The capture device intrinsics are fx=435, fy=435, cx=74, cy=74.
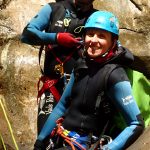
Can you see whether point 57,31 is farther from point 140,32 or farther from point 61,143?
point 140,32

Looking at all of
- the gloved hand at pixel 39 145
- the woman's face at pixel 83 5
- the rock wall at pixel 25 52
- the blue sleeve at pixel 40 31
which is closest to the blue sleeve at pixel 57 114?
the gloved hand at pixel 39 145

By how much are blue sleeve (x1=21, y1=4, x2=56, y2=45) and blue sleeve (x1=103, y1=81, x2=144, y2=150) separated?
131cm

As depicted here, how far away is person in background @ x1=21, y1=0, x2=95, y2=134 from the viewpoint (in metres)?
4.87

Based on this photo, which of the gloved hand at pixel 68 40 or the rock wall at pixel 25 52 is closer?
the gloved hand at pixel 68 40

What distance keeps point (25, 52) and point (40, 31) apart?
335 centimetres

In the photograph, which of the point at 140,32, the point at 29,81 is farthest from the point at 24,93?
the point at 140,32

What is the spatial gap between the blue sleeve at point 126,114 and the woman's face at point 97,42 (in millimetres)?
400

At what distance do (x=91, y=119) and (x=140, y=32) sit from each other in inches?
173

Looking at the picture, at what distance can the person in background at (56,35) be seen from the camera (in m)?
4.87

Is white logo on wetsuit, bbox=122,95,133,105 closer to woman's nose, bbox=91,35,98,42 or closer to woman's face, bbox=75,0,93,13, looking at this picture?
woman's nose, bbox=91,35,98,42

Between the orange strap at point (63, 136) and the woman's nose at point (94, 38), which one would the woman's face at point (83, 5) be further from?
the orange strap at point (63, 136)

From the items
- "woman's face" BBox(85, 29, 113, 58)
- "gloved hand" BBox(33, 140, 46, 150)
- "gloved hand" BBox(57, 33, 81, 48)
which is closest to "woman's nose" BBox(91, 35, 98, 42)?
"woman's face" BBox(85, 29, 113, 58)

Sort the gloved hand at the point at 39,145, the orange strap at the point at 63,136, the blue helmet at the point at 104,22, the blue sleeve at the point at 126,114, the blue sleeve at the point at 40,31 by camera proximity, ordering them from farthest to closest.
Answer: the blue sleeve at the point at 40,31
the gloved hand at the point at 39,145
the blue helmet at the point at 104,22
the orange strap at the point at 63,136
the blue sleeve at the point at 126,114

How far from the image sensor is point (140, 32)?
26.5 ft
